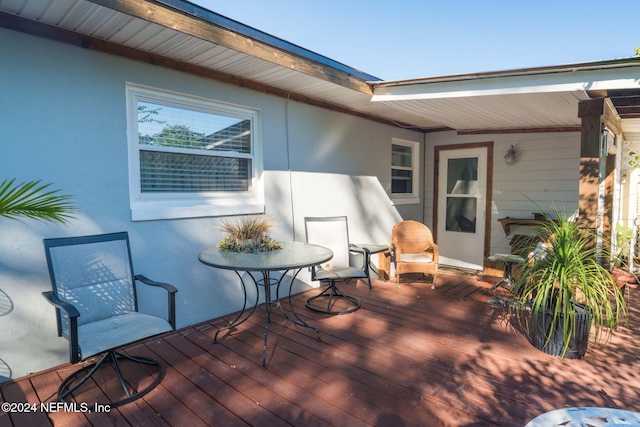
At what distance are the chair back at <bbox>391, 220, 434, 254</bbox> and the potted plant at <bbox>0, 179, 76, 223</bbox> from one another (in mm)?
3832

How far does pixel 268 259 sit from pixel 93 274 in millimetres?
1230

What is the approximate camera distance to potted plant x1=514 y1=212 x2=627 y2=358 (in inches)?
97.0

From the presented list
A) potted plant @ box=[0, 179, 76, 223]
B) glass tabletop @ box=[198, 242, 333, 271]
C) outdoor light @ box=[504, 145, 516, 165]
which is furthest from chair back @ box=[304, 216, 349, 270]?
outdoor light @ box=[504, 145, 516, 165]

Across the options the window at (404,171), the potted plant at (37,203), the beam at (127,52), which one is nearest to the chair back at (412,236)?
the window at (404,171)

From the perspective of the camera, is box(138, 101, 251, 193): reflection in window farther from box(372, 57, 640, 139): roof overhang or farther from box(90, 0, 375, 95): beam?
box(372, 57, 640, 139): roof overhang

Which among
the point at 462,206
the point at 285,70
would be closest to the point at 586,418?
the point at 285,70

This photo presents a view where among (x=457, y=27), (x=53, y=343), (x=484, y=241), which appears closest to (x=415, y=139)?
(x=484, y=241)

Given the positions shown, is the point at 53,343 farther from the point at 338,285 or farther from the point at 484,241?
the point at 484,241

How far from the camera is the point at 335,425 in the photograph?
190cm

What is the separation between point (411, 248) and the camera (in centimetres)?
511

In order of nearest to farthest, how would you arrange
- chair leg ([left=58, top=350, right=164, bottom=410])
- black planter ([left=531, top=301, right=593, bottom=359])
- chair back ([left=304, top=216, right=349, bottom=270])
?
chair leg ([left=58, top=350, right=164, bottom=410]) < black planter ([left=531, top=301, right=593, bottom=359]) < chair back ([left=304, top=216, right=349, bottom=270])

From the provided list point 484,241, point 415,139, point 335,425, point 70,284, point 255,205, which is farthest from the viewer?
point 415,139

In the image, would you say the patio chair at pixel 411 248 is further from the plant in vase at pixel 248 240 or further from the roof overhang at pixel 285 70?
the plant in vase at pixel 248 240

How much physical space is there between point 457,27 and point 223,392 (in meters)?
7.77
